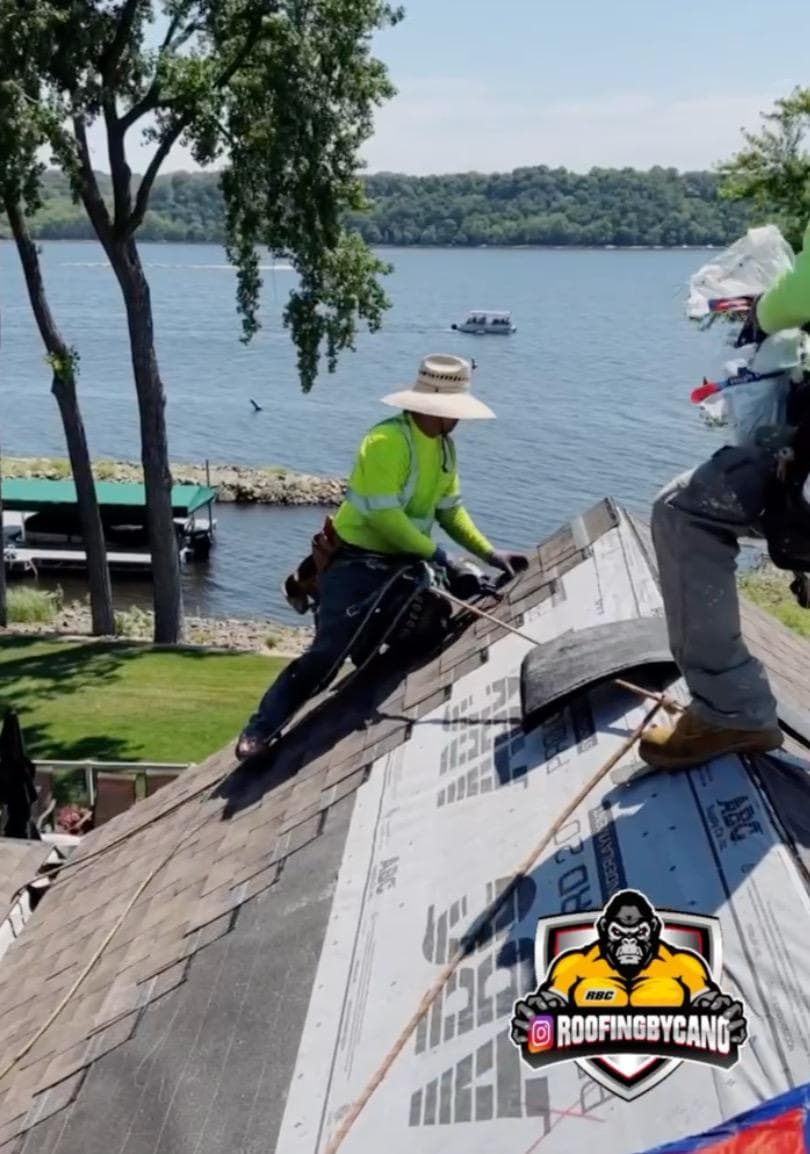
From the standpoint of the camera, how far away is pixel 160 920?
5734 mm

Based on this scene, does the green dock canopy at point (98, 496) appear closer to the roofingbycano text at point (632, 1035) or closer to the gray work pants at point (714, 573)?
the gray work pants at point (714, 573)

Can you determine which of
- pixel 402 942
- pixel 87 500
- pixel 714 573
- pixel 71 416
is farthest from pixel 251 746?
pixel 87 500

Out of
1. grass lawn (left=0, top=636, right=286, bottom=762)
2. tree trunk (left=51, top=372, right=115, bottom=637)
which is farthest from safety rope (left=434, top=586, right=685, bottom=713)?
tree trunk (left=51, top=372, right=115, bottom=637)

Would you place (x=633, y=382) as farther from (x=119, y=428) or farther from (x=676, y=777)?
(x=676, y=777)

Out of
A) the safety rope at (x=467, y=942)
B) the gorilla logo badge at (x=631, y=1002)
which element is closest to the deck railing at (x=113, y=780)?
the safety rope at (x=467, y=942)

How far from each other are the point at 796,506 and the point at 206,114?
59.4 ft

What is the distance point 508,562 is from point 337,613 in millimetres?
1350

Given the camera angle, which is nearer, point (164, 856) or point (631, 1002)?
point (631, 1002)

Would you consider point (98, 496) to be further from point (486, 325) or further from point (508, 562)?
point (486, 325)

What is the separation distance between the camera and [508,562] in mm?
8039

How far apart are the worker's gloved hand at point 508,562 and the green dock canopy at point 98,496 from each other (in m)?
34.9

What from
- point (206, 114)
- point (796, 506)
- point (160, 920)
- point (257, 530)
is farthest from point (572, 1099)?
point (257, 530)

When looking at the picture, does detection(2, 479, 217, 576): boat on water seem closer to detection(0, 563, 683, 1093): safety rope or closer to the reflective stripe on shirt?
detection(0, 563, 683, 1093): safety rope

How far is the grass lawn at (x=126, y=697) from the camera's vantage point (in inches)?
709
